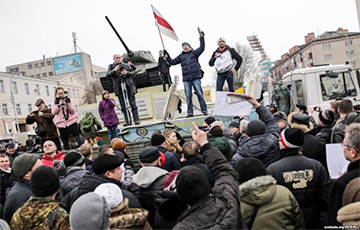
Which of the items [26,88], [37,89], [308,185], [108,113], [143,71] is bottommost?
[308,185]

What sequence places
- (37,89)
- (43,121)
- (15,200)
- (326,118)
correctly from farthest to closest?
(37,89)
(43,121)
(326,118)
(15,200)

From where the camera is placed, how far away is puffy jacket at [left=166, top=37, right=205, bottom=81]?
859 centimetres

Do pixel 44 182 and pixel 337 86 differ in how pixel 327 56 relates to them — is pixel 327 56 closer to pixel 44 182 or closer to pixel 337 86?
pixel 337 86

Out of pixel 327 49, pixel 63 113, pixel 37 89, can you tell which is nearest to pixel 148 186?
pixel 63 113

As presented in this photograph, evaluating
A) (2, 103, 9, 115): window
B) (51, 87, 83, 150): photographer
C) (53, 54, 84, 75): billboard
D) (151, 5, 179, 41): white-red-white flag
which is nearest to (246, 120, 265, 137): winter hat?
(51, 87, 83, 150): photographer

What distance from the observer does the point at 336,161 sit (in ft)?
10.1

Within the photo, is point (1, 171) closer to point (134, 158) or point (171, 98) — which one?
point (134, 158)

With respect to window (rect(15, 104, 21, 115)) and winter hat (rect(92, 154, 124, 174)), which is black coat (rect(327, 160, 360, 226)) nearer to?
winter hat (rect(92, 154, 124, 174))

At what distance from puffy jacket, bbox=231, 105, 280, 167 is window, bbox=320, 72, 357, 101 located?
695cm

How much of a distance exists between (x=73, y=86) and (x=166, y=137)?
5850 cm

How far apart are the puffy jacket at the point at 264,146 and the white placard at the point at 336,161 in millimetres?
776

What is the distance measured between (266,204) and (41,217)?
168 centimetres

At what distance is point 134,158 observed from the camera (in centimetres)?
704

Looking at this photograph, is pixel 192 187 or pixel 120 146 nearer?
pixel 192 187
